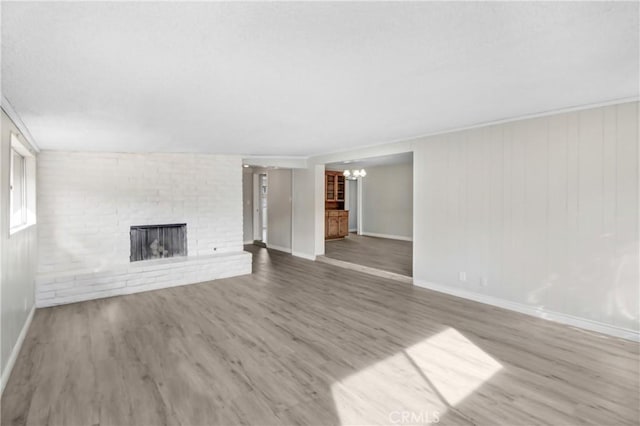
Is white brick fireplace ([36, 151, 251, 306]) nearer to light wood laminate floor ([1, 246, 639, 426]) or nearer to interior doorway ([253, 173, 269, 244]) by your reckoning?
light wood laminate floor ([1, 246, 639, 426])

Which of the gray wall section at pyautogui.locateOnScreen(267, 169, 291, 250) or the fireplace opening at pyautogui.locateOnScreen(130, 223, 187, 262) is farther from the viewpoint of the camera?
the gray wall section at pyautogui.locateOnScreen(267, 169, 291, 250)

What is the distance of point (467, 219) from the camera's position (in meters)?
4.52

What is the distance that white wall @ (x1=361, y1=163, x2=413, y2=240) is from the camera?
32.8 ft

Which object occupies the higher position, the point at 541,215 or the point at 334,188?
the point at 334,188

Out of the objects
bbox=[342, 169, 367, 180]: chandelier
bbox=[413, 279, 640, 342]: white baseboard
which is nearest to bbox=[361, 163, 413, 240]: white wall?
bbox=[342, 169, 367, 180]: chandelier

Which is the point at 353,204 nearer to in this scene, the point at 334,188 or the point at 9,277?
the point at 334,188

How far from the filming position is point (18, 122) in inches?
130

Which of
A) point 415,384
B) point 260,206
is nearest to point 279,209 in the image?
point 260,206

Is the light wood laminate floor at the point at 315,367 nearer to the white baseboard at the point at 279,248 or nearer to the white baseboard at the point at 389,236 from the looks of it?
the white baseboard at the point at 279,248

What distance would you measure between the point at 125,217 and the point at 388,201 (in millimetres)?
7451

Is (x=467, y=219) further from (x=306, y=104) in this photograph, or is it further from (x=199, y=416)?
(x=199, y=416)

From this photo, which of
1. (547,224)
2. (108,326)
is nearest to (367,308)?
(547,224)

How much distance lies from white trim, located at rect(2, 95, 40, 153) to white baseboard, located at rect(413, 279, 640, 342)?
5.17 meters

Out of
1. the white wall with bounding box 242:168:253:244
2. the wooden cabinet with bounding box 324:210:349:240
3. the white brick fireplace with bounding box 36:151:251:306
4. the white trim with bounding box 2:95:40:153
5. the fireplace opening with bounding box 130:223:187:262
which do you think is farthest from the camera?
the wooden cabinet with bounding box 324:210:349:240
